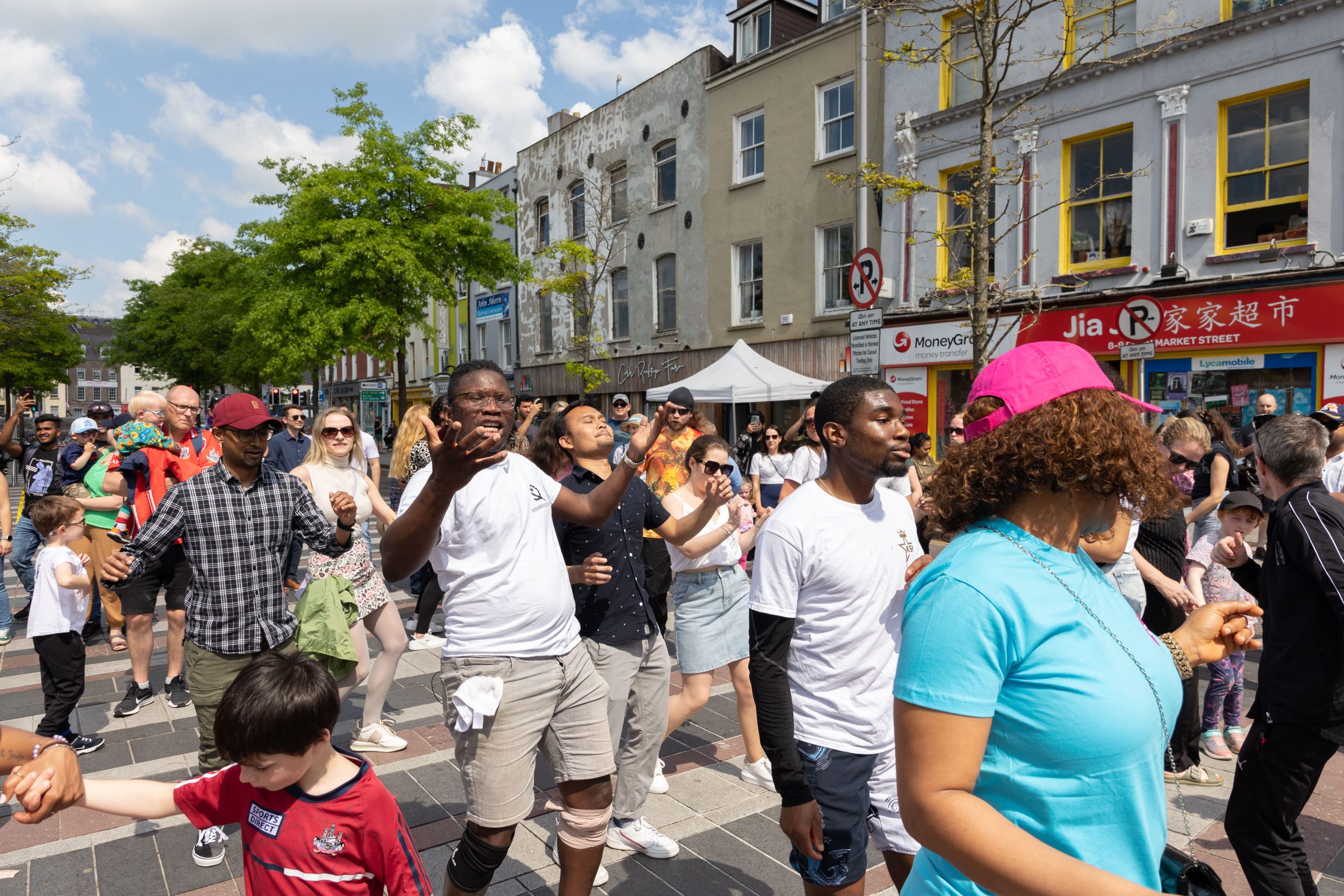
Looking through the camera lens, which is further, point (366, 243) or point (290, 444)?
point (366, 243)

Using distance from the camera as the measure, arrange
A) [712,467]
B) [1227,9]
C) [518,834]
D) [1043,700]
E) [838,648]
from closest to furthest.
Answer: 1. [1043,700]
2. [838,648]
3. [518,834]
4. [712,467]
5. [1227,9]

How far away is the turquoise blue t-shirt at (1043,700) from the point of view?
1.32m

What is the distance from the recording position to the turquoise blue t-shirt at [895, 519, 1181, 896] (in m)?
1.32

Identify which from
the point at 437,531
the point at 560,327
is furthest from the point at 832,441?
the point at 560,327

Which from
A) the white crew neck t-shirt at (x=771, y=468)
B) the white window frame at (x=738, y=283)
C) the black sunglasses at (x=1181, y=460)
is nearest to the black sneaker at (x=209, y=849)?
the black sunglasses at (x=1181, y=460)

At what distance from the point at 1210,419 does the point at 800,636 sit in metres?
7.73

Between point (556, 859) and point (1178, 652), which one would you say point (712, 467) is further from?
point (1178, 652)

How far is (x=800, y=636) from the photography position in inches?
105

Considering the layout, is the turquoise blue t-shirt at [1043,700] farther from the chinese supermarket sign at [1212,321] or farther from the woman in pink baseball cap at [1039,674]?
the chinese supermarket sign at [1212,321]

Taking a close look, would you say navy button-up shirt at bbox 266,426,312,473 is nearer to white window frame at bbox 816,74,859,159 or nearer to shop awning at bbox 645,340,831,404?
shop awning at bbox 645,340,831,404

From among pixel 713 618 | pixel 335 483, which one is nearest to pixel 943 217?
pixel 713 618

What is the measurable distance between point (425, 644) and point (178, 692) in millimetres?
1938

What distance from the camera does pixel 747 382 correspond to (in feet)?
49.0

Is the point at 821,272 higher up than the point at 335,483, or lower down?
higher up
